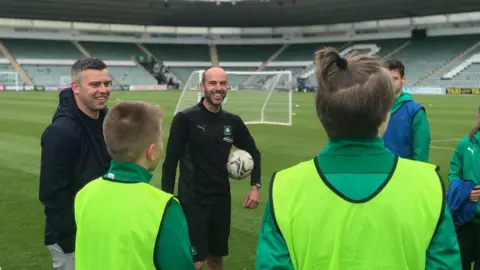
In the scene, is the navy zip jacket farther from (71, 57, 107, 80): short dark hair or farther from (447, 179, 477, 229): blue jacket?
(447, 179, 477, 229): blue jacket

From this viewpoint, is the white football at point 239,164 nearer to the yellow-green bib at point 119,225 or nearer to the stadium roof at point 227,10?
the yellow-green bib at point 119,225

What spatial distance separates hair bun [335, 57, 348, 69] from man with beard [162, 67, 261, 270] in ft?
8.46

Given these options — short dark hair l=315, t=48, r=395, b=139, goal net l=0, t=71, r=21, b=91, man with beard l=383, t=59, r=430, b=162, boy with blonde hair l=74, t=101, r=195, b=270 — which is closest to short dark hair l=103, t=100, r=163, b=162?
boy with blonde hair l=74, t=101, r=195, b=270

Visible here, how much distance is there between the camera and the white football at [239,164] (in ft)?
14.4

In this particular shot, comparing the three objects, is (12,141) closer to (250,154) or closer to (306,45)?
(250,154)

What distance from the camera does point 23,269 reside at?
5043mm

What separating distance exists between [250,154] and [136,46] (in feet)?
211

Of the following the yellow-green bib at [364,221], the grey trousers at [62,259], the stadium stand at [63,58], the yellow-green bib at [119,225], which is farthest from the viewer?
the stadium stand at [63,58]

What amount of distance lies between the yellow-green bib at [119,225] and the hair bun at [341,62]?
911 mm

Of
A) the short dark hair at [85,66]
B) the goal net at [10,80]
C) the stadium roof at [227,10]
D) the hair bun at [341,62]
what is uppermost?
the stadium roof at [227,10]

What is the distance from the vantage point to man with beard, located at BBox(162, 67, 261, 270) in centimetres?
425

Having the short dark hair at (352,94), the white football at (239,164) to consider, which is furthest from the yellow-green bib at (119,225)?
the white football at (239,164)

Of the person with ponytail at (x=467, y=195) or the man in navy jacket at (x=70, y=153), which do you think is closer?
the man in navy jacket at (x=70, y=153)

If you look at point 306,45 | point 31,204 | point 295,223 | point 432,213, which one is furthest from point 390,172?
point 306,45
